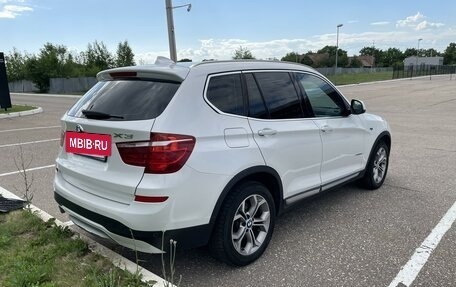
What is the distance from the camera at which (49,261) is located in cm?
323

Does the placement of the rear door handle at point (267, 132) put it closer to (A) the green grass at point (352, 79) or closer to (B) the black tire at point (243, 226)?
(B) the black tire at point (243, 226)

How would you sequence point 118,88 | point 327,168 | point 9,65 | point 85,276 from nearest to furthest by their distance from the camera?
point 85,276 → point 118,88 → point 327,168 → point 9,65

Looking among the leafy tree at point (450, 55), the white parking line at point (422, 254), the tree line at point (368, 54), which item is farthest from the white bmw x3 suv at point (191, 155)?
the leafy tree at point (450, 55)

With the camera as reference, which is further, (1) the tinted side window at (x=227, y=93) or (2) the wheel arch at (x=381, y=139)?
(2) the wheel arch at (x=381, y=139)

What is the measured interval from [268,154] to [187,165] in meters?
0.86

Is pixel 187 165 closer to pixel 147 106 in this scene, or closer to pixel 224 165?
pixel 224 165

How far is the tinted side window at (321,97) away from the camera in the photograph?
416 cm

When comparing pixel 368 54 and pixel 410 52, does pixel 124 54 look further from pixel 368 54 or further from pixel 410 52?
pixel 410 52

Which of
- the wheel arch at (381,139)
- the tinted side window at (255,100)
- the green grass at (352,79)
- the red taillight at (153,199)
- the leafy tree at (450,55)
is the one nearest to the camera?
the red taillight at (153,199)

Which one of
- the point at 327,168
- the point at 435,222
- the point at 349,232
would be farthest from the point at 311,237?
the point at 435,222

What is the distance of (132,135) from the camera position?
112 inches

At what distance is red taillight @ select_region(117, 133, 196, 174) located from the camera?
278 centimetres

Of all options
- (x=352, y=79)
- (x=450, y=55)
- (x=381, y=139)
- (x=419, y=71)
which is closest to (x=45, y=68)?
(x=352, y=79)

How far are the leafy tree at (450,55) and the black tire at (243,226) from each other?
13572 cm
